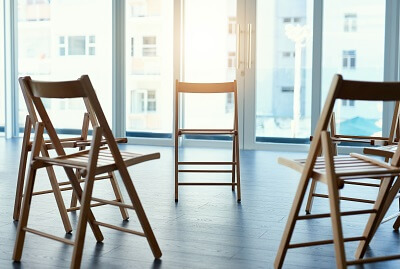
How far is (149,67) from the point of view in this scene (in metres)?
7.85

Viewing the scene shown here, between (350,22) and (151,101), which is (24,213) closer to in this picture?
(350,22)

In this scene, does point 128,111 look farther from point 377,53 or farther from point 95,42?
point 377,53

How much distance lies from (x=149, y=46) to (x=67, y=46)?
1.36 meters

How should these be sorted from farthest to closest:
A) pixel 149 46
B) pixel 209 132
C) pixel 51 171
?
1. pixel 149 46
2. pixel 209 132
3. pixel 51 171

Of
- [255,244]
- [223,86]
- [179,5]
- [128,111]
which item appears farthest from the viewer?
[128,111]

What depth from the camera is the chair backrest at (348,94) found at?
218 centimetres

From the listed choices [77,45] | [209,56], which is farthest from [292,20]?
[77,45]

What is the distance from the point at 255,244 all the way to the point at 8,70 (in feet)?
21.9

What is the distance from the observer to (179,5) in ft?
24.7

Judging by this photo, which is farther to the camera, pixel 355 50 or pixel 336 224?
pixel 355 50

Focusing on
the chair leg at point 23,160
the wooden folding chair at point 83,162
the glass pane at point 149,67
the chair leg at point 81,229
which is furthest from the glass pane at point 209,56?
the chair leg at point 81,229

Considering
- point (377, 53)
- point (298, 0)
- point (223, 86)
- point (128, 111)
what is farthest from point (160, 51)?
point (223, 86)

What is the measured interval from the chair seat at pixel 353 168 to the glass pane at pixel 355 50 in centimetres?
426

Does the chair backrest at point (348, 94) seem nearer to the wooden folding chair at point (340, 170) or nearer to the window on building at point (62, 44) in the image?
the wooden folding chair at point (340, 170)
